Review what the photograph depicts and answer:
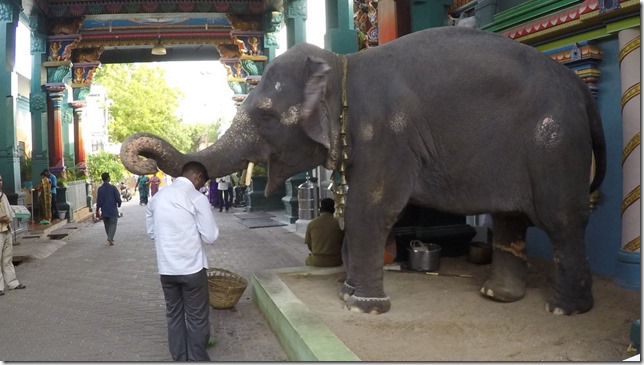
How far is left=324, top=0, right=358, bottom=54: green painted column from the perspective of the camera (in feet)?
24.6

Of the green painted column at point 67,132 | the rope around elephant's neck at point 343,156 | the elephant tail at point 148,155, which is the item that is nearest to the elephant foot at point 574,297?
the rope around elephant's neck at point 343,156

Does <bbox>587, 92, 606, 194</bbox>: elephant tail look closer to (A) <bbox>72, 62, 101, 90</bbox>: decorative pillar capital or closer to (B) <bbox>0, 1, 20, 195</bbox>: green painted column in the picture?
(B) <bbox>0, 1, 20, 195</bbox>: green painted column

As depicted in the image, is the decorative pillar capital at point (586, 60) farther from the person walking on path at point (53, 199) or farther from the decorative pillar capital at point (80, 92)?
the decorative pillar capital at point (80, 92)

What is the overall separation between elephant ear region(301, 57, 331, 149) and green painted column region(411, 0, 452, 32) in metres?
2.88

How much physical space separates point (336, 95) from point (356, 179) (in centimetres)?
71

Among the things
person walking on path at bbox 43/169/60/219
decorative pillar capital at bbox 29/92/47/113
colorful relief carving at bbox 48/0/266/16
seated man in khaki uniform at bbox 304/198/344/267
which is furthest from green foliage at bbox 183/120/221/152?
seated man in khaki uniform at bbox 304/198/344/267

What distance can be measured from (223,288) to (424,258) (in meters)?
2.05

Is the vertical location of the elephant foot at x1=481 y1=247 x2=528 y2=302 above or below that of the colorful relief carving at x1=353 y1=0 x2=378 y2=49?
below

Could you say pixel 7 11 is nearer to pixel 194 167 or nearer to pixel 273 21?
pixel 273 21

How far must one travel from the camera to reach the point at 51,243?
1190 centimetres

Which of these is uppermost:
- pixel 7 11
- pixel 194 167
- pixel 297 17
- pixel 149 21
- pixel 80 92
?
pixel 149 21

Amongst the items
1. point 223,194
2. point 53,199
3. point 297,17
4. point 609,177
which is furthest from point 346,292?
point 223,194

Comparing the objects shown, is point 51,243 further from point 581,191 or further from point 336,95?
point 581,191

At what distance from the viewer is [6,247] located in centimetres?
740
